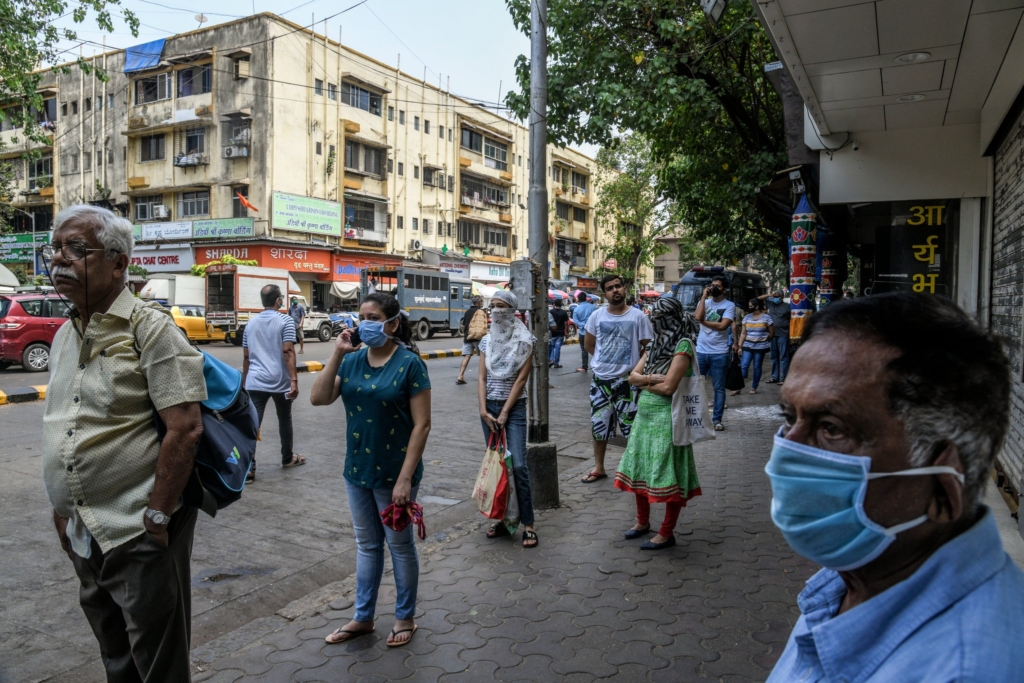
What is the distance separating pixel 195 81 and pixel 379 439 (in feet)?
118

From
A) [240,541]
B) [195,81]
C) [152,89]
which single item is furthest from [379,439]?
[152,89]

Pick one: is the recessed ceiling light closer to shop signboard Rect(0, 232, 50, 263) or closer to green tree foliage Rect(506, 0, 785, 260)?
green tree foliage Rect(506, 0, 785, 260)

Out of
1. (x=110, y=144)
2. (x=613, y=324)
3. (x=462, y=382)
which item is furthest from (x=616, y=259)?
(x=613, y=324)

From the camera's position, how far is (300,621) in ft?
13.2

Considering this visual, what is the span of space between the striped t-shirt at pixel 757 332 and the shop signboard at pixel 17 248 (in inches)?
1591

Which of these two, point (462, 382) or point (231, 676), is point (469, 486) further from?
point (462, 382)

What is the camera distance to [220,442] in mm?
2613

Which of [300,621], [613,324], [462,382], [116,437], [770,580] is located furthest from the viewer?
[462,382]

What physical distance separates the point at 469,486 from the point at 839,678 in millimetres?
6117

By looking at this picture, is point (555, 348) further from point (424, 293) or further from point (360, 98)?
point (360, 98)

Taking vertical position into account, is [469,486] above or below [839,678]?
below

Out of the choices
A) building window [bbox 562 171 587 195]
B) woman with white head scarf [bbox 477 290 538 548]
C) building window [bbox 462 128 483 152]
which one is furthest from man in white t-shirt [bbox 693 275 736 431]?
building window [bbox 562 171 587 195]

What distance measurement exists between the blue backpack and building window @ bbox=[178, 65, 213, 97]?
35.5 meters

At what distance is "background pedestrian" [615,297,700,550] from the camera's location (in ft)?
16.5
